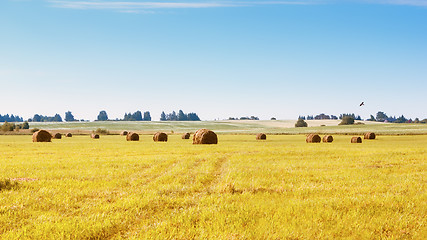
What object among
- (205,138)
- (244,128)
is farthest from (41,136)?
(244,128)

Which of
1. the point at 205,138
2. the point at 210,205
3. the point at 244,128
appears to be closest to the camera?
the point at 210,205

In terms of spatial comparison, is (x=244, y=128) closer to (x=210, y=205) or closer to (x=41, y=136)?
(x=41, y=136)

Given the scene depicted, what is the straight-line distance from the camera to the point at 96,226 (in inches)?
331

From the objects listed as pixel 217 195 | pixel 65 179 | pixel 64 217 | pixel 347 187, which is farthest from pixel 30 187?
pixel 347 187

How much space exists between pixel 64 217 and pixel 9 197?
3.28 meters

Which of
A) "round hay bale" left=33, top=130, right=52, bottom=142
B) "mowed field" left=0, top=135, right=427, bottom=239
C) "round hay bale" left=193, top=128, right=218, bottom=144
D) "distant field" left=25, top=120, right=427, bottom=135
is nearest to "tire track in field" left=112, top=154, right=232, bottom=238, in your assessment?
"mowed field" left=0, top=135, right=427, bottom=239

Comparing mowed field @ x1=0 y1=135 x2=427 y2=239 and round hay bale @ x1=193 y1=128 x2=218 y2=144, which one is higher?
round hay bale @ x1=193 y1=128 x2=218 y2=144

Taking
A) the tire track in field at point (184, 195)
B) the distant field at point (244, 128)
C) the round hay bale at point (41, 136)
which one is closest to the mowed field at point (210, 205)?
the tire track in field at point (184, 195)

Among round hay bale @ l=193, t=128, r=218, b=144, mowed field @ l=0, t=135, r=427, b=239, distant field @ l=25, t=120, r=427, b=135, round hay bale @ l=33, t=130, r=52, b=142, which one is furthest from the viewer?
distant field @ l=25, t=120, r=427, b=135

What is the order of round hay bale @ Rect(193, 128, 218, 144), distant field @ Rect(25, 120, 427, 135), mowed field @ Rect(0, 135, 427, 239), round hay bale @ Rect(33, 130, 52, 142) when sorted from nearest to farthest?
mowed field @ Rect(0, 135, 427, 239)
round hay bale @ Rect(193, 128, 218, 144)
round hay bale @ Rect(33, 130, 52, 142)
distant field @ Rect(25, 120, 427, 135)

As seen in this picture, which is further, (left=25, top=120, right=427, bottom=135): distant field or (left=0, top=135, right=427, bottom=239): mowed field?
(left=25, top=120, right=427, bottom=135): distant field

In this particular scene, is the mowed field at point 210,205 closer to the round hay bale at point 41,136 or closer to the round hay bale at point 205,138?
the round hay bale at point 205,138

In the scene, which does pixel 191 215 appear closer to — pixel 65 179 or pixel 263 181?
pixel 263 181

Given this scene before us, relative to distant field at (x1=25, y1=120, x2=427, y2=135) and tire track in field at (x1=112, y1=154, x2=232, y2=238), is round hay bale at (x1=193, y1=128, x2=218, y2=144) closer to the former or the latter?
tire track in field at (x1=112, y1=154, x2=232, y2=238)
